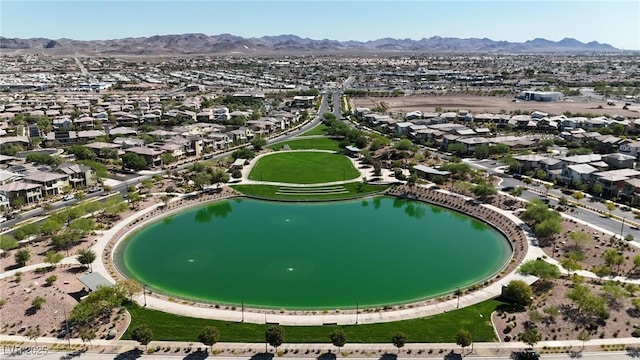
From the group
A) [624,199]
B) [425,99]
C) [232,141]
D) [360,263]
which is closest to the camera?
[360,263]

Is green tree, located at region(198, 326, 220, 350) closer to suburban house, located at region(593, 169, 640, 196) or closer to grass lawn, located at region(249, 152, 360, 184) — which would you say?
grass lawn, located at region(249, 152, 360, 184)

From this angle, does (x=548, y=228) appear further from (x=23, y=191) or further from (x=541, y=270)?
(x=23, y=191)

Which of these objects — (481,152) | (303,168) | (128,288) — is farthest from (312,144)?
(128,288)

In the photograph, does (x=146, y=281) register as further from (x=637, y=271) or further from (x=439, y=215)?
(x=637, y=271)

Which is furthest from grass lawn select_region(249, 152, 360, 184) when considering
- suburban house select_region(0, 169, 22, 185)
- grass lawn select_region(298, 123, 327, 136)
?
suburban house select_region(0, 169, 22, 185)

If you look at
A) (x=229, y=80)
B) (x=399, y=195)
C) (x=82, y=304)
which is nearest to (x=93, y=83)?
(x=229, y=80)

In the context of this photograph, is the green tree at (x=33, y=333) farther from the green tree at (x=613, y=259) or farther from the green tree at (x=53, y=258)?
the green tree at (x=613, y=259)

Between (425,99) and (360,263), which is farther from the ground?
(425,99)
